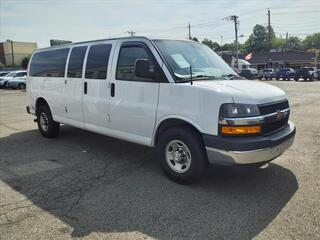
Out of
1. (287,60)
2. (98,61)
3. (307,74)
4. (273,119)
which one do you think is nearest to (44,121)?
(98,61)

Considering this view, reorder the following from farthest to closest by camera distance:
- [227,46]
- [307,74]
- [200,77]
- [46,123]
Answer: [227,46] < [307,74] < [46,123] < [200,77]

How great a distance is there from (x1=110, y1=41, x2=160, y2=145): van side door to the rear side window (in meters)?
1.98

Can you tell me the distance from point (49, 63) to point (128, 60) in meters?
2.93

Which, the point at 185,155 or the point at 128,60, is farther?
the point at 128,60

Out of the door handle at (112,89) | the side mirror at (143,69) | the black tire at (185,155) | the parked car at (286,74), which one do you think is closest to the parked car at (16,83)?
the door handle at (112,89)

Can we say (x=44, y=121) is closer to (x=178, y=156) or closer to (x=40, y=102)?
(x=40, y=102)

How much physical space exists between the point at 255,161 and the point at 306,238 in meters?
1.13

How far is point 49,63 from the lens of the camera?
7715mm

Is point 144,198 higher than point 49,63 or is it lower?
lower

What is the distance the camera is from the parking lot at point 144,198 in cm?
369

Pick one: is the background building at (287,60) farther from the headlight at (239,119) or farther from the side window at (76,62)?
the headlight at (239,119)

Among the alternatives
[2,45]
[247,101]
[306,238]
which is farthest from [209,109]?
[2,45]

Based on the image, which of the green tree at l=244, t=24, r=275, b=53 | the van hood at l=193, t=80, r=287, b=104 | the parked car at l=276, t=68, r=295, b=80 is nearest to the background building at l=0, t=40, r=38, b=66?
the parked car at l=276, t=68, r=295, b=80

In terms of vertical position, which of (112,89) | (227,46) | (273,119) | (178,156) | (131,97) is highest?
(227,46)
